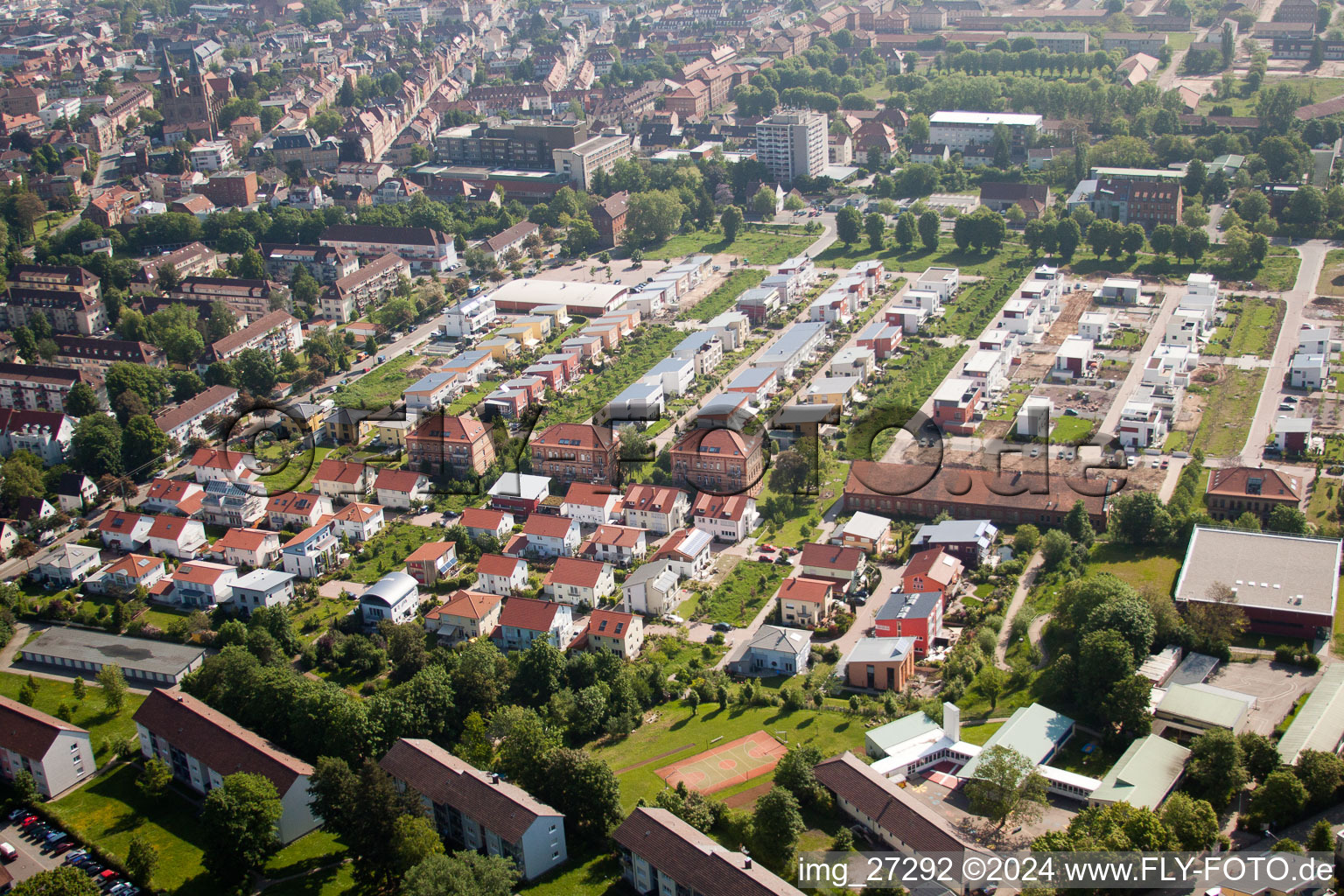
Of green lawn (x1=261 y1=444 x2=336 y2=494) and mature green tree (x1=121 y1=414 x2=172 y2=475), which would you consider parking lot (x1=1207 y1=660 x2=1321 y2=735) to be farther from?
mature green tree (x1=121 y1=414 x2=172 y2=475)

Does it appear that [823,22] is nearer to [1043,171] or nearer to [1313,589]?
A: [1043,171]

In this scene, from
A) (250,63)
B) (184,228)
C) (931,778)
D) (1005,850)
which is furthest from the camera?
(250,63)

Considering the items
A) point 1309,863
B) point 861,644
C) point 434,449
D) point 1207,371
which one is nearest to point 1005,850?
point 1309,863

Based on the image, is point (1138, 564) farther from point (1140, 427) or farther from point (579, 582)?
point (579, 582)

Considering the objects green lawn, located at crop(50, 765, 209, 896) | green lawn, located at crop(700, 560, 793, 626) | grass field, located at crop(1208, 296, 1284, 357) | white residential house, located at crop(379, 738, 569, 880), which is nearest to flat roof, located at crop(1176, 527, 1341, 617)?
green lawn, located at crop(700, 560, 793, 626)

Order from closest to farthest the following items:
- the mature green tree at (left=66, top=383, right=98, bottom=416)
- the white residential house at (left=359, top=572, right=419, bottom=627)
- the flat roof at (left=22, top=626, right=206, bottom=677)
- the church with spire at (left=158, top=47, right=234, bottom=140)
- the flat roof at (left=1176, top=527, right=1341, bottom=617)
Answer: the flat roof at (left=1176, top=527, right=1341, bottom=617) < the flat roof at (left=22, top=626, right=206, bottom=677) < the white residential house at (left=359, top=572, right=419, bottom=627) < the mature green tree at (left=66, top=383, right=98, bottom=416) < the church with spire at (left=158, top=47, right=234, bottom=140)

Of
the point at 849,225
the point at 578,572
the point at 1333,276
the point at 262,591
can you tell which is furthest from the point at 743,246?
the point at 262,591
